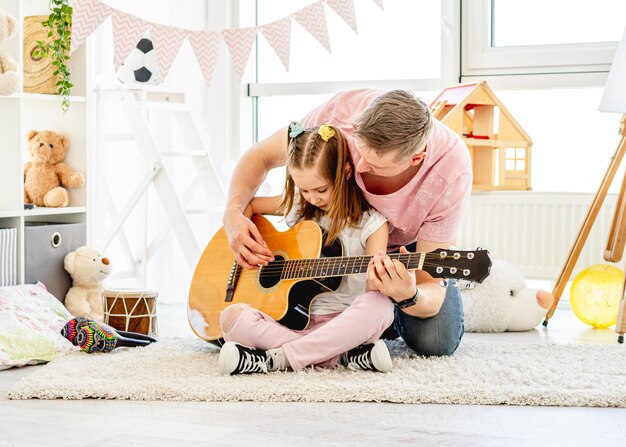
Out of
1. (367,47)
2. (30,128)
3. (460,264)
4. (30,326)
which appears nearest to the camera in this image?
(460,264)

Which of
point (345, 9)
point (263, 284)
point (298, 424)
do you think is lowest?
point (298, 424)

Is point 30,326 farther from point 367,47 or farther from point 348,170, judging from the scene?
point 367,47

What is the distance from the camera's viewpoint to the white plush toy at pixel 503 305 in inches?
116

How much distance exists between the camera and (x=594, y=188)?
3574 millimetres

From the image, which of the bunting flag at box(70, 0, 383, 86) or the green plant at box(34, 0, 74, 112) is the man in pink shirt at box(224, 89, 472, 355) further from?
the green plant at box(34, 0, 74, 112)

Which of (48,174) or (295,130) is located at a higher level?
(295,130)

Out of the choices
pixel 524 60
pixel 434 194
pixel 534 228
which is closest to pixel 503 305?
pixel 534 228

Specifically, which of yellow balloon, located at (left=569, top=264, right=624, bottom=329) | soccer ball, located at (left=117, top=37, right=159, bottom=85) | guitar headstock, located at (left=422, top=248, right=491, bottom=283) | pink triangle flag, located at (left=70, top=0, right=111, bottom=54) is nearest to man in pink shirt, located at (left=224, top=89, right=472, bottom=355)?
guitar headstock, located at (left=422, top=248, right=491, bottom=283)

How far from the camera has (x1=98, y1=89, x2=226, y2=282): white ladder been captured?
3.30m

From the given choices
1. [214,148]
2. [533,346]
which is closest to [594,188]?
[533,346]

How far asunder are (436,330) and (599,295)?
3.08 feet

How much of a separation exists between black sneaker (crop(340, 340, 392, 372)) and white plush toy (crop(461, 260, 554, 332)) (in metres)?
0.85

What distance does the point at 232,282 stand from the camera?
7.86 ft

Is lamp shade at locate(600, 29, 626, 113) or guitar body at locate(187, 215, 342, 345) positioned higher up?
lamp shade at locate(600, 29, 626, 113)
